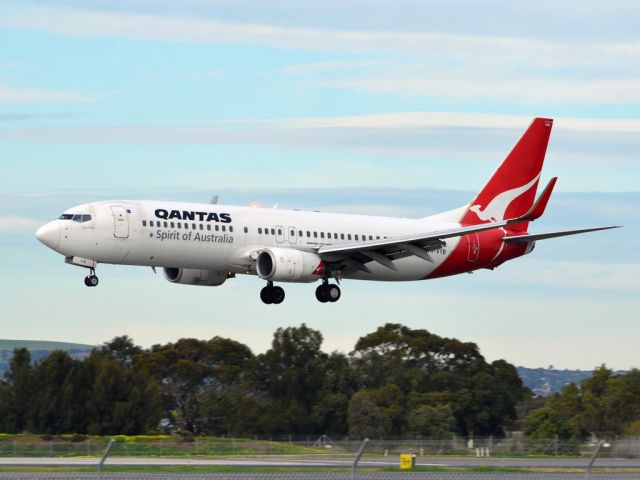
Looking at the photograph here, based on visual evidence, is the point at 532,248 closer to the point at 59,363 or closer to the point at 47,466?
the point at 47,466

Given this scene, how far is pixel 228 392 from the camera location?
120125 mm

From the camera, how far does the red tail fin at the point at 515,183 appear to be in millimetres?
78812

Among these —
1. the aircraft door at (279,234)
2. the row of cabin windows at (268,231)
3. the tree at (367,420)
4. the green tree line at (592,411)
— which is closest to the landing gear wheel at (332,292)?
the row of cabin windows at (268,231)

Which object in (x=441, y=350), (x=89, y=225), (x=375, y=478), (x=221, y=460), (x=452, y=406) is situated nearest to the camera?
(x=375, y=478)

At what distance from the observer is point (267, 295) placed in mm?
70312

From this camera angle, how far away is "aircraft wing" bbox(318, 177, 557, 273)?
223 feet

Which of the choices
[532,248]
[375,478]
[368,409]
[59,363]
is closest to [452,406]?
[368,409]

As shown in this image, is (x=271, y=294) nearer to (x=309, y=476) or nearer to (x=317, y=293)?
(x=317, y=293)

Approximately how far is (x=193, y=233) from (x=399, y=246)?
33.0 feet

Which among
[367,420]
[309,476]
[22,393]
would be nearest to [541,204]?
[309,476]

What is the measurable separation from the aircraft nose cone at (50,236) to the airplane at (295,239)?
0.04 metres

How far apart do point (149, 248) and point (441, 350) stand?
66.1 metres

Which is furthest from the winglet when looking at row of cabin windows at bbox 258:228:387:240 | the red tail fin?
row of cabin windows at bbox 258:228:387:240

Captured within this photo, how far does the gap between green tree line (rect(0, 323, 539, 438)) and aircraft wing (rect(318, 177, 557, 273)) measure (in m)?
35.5
